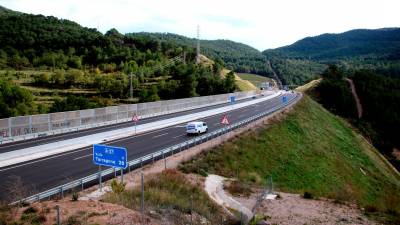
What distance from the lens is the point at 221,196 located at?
2341 centimetres

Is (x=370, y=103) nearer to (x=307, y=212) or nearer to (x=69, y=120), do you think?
(x=69, y=120)

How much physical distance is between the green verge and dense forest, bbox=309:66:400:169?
28.1 m

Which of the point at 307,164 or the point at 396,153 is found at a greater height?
the point at 307,164

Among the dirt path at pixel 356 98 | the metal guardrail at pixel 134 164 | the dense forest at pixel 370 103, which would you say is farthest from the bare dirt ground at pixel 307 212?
the dirt path at pixel 356 98

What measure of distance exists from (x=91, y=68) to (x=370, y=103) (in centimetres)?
8222

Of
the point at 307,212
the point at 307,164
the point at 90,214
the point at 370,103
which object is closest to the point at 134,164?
the point at 307,212

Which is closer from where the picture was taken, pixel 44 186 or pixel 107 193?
pixel 107 193

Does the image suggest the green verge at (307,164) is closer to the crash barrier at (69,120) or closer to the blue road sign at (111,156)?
the blue road sign at (111,156)

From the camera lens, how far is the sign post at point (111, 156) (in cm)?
1672

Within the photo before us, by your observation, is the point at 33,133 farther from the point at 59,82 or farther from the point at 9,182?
the point at 59,82

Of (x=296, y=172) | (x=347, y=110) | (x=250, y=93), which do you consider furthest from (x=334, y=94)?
(x=296, y=172)

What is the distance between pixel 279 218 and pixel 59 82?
327 feet

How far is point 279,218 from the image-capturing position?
21156 millimetres

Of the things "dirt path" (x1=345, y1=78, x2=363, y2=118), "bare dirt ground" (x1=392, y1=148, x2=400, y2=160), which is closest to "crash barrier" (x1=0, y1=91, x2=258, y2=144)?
"bare dirt ground" (x1=392, y1=148, x2=400, y2=160)
